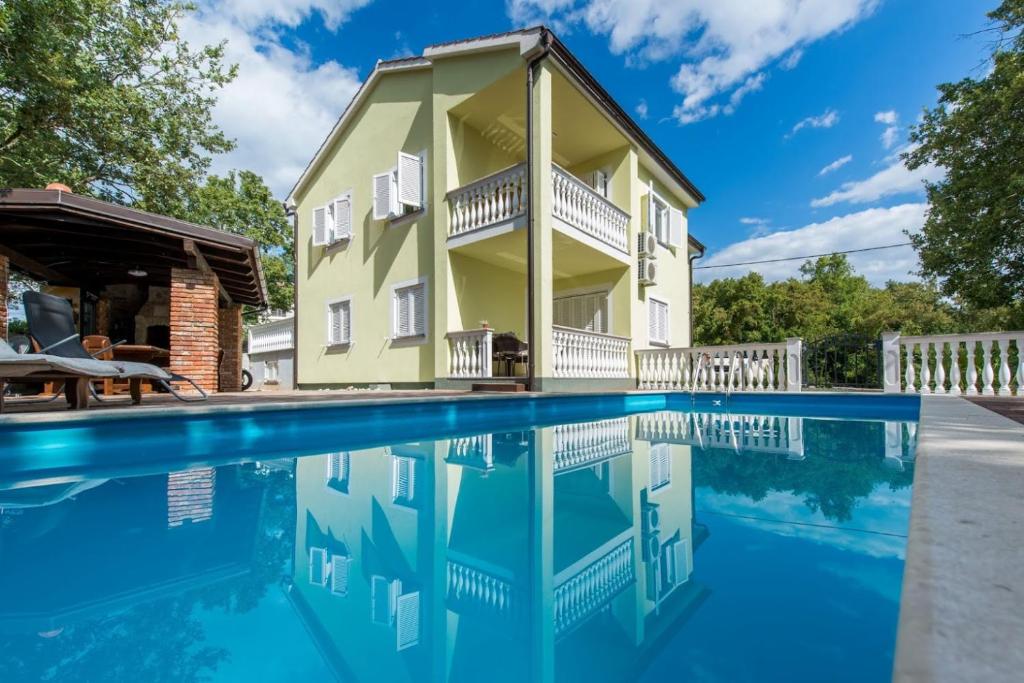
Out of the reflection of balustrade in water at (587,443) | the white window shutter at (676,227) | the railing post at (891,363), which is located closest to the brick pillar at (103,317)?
the reflection of balustrade in water at (587,443)

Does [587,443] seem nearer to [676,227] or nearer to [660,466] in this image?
[660,466]

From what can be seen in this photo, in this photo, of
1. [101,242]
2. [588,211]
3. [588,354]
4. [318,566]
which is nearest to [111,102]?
[101,242]

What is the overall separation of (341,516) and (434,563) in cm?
86

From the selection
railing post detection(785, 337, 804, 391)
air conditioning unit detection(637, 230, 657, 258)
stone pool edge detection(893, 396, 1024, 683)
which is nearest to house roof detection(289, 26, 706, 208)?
air conditioning unit detection(637, 230, 657, 258)

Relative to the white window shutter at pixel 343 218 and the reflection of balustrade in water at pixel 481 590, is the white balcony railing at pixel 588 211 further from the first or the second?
the reflection of balustrade in water at pixel 481 590

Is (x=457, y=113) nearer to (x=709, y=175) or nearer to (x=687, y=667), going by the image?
(x=687, y=667)

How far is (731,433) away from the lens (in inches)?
230

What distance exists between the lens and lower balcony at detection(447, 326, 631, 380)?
8883mm

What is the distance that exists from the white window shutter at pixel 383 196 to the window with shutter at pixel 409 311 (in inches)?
73.0

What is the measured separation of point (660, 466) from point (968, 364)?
26.4 feet

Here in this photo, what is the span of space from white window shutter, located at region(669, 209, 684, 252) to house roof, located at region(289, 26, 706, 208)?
103 centimetres

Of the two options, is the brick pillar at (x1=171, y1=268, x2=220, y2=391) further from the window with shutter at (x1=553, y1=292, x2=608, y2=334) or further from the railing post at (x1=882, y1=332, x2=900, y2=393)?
the railing post at (x1=882, y1=332, x2=900, y2=393)

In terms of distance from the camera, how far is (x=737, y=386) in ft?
35.1

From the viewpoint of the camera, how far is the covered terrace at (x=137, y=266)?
6.36m
